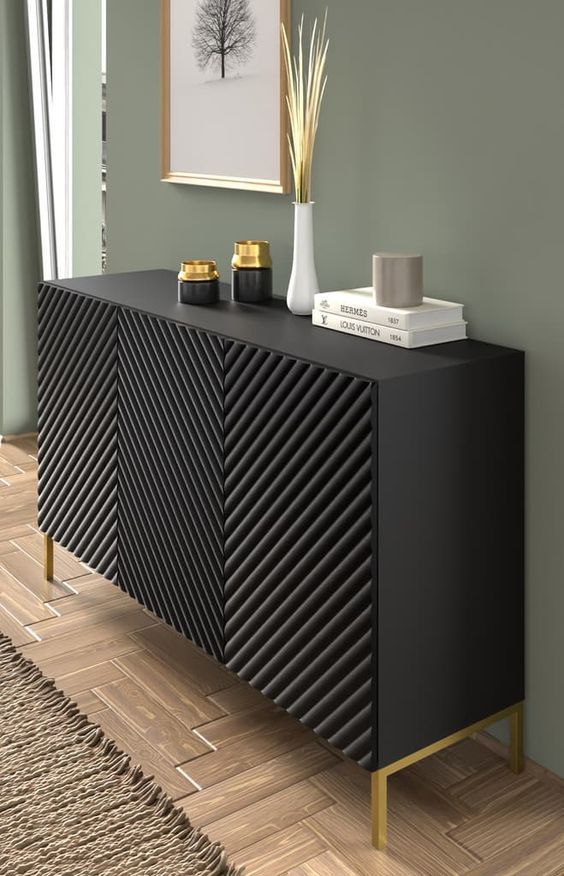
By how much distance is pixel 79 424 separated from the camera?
8.75ft

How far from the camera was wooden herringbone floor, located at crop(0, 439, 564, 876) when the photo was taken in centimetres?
185

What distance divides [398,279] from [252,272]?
55 cm

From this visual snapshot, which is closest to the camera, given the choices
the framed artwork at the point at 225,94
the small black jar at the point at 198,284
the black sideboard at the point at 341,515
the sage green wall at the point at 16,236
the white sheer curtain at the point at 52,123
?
the black sideboard at the point at 341,515

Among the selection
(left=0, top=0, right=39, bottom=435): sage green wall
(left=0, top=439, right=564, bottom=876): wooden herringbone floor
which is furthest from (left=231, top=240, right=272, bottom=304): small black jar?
(left=0, top=0, right=39, bottom=435): sage green wall

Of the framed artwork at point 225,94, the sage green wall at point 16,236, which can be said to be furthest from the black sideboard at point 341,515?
the sage green wall at point 16,236

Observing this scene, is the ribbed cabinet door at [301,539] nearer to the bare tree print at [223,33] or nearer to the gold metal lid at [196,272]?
the gold metal lid at [196,272]

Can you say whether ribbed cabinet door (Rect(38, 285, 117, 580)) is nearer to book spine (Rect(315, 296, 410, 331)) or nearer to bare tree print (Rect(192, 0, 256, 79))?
book spine (Rect(315, 296, 410, 331))

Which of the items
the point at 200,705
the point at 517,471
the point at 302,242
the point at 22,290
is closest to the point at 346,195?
the point at 302,242

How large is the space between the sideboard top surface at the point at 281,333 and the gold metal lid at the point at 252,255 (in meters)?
0.10

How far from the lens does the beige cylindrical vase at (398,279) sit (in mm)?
1984

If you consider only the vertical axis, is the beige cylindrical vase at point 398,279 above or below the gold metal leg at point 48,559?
above

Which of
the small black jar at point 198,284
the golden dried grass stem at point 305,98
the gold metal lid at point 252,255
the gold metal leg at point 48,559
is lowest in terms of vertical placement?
the gold metal leg at point 48,559

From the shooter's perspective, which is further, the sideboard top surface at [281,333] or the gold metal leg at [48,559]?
the gold metal leg at [48,559]

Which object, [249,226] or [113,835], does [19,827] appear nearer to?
[113,835]
